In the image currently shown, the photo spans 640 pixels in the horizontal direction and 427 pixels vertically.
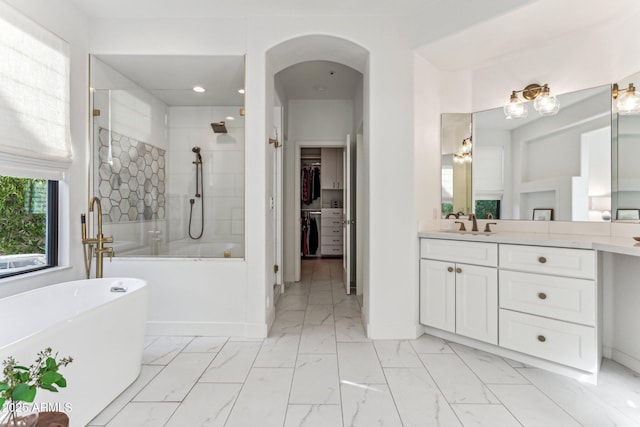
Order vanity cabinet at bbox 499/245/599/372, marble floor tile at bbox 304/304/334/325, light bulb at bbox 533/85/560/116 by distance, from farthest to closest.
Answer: marble floor tile at bbox 304/304/334/325, light bulb at bbox 533/85/560/116, vanity cabinet at bbox 499/245/599/372

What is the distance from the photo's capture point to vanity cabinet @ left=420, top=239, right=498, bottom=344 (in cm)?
230

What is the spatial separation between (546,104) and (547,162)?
468 mm

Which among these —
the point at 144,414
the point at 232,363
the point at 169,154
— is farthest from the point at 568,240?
the point at 169,154

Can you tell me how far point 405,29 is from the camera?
8.67ft

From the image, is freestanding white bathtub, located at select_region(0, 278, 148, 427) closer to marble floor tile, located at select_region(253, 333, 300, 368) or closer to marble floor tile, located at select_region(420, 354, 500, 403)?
marble floor tile, located at select_region(253, 333, 300, 368)

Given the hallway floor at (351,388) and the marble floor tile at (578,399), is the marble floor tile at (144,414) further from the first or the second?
the marble floor tile at (578,399)

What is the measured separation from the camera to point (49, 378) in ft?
2.94

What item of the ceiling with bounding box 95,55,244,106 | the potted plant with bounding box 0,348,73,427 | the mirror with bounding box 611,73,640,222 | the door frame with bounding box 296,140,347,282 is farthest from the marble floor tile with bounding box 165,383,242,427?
the mirror with bounding box 611,73,640,222

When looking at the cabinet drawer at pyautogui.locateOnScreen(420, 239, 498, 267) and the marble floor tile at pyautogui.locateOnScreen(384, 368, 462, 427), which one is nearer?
the marble floor tile at pyautogui.locateOnScreen(384, 368, 462, 427)

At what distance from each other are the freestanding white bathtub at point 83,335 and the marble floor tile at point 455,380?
1.90 m

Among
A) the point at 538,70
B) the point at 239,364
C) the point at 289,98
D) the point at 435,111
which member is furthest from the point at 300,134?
the point at 239,364

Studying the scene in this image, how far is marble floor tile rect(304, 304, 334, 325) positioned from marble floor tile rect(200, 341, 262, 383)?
0.64m

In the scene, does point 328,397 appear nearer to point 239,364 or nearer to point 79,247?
point 239,364

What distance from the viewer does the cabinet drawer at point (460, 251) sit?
90.7 inches
